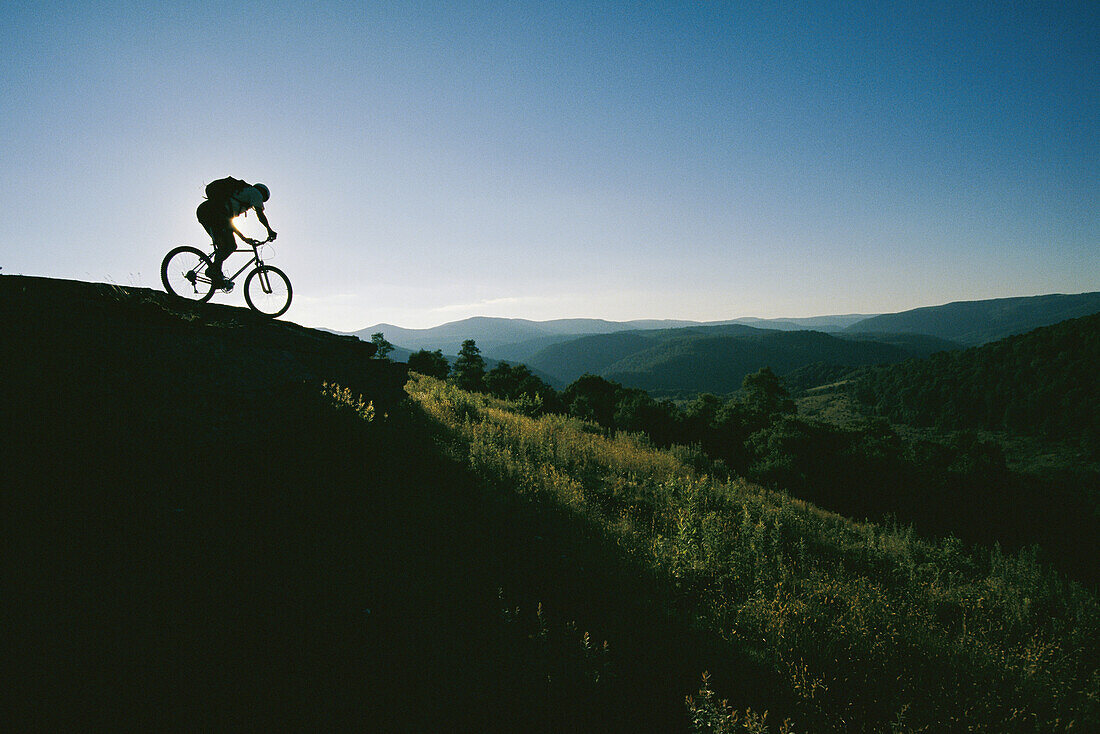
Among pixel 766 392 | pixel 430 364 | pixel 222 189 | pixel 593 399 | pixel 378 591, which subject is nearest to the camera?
pixel 378 591

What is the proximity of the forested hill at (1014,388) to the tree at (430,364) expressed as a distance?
12369 centimetres

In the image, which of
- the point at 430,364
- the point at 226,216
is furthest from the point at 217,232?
the point at 430,364

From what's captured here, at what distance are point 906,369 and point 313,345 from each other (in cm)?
17262

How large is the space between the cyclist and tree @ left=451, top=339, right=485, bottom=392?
125 feet

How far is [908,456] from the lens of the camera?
34.7 meters

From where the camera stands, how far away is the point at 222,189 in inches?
318

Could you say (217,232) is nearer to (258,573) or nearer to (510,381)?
(258,573)

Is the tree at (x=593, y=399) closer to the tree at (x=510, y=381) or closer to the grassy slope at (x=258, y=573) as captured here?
the tree at (x=510, y=381)

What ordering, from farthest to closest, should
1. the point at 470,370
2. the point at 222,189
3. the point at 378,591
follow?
the point at 470,370, the point at 222,189, the point at 378,591

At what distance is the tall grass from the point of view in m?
3.90

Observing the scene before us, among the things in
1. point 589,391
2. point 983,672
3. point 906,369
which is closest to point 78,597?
point 983,672

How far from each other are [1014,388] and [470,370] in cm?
13760

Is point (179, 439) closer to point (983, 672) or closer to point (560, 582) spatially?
point (560, 582)

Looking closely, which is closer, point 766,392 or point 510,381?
point 510,381
